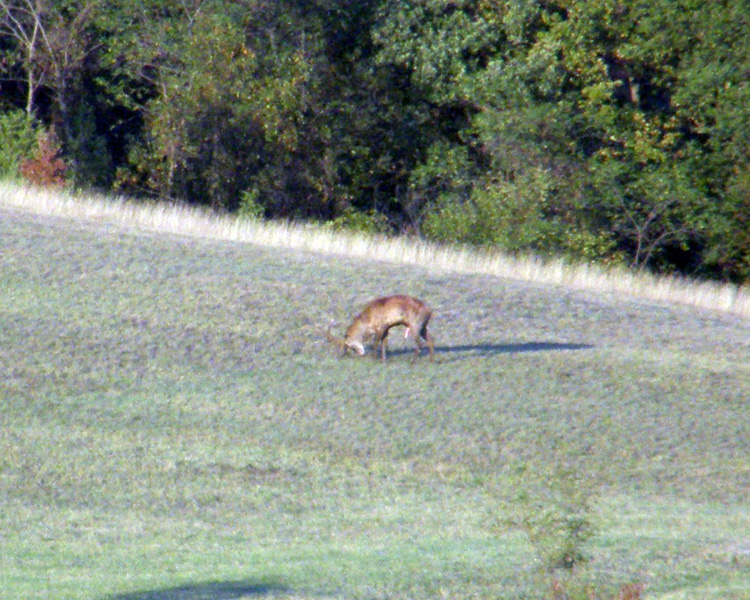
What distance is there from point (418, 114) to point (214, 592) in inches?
1202

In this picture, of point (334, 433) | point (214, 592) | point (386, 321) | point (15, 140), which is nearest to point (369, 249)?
point (386, 321)

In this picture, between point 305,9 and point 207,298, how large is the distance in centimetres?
1951

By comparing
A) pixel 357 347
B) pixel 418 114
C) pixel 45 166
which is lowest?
pixel 45 166

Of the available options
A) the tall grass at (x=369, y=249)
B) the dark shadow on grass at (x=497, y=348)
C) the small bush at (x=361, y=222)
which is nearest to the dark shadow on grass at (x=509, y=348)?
the dark shadow on grass at (x=497, y=348)

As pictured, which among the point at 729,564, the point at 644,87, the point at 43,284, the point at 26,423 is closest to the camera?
the point at 729,564

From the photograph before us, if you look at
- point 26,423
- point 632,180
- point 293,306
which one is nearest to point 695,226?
point 632,180

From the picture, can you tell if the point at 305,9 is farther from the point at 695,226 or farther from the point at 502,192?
the point at 695,226

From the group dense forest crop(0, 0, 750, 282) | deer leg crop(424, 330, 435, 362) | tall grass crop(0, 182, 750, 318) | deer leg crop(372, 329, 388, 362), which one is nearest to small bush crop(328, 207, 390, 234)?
dense forest crop(0, 0, 750, 282)

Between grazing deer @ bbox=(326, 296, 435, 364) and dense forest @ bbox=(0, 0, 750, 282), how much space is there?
17.7 meters

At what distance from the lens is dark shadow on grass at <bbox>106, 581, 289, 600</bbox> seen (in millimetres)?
6836

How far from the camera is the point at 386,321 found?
48.0 feet

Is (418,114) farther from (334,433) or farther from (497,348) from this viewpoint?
(334,433)

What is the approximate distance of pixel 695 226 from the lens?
33.1m

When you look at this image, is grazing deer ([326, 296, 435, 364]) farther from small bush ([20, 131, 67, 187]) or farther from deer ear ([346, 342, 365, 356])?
small bush ([20, 131, 67, 187])
